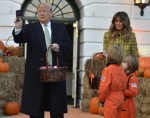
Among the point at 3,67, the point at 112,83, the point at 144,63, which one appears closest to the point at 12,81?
the point at 3,67

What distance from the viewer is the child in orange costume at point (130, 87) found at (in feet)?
17.9

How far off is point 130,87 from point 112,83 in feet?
1.64

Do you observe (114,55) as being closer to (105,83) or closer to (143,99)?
(105,83)

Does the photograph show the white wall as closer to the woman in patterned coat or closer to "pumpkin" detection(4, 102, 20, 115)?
"pumpkin" detection(4, 102, 20, 115)

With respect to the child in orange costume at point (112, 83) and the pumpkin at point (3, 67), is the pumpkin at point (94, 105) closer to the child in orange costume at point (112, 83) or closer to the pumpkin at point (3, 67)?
the pumpkin at point (3, 67)

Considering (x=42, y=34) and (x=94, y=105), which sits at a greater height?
(x=42, y=34)

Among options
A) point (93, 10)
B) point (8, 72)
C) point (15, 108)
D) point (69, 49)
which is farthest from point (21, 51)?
point (69, 49)

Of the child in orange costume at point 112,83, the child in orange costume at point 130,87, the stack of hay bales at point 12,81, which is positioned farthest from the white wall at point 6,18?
the child in orange costume at point 112,83

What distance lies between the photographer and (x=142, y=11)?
39.0 feet

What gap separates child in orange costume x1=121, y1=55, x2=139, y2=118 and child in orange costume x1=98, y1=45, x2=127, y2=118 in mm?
238

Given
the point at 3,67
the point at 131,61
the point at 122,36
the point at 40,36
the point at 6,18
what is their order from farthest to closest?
the point at 6,18
the point at 3,67
the point at 122,36
the point at 131,61
the point at 40,36

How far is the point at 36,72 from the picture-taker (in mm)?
5145

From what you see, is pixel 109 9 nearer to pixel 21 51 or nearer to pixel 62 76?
pixel 21 51

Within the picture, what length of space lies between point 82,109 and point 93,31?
2116 millimetres
